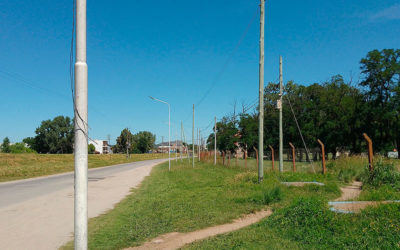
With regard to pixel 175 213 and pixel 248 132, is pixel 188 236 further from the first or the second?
pixel 248 132

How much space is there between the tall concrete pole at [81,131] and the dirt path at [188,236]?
230cm

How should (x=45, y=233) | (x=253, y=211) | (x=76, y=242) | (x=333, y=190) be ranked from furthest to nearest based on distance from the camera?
(x=333, y=190)
(x=253, y=211)
(x=45, y=233)
(x=76, y=242)

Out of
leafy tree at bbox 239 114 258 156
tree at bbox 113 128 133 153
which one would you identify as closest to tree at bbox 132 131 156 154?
tree at bbox 113 128 133 153

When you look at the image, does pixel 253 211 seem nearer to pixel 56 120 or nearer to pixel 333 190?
pixel 333 190

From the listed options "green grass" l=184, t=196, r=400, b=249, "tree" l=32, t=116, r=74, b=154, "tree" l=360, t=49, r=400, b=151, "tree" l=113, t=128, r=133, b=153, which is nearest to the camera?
"green grass" l=184, t=196, r=400, b=249

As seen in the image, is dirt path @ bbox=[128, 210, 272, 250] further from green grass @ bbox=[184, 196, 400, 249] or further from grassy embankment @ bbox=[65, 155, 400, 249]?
green grass @ bbox=[184, 196, 400, 249]

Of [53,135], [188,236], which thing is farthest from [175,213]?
[53,135]

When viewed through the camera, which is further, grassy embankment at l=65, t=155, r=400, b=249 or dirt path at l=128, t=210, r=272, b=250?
dirt path at l=128, t=210, r=272, b=250

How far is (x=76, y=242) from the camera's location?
4238mm

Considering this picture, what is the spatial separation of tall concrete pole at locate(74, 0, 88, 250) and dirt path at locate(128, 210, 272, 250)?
2303mm

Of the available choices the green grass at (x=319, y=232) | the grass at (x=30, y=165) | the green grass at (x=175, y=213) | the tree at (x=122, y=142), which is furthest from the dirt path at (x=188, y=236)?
the tree at (x=122, y=142)

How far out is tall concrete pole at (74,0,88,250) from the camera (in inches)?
168

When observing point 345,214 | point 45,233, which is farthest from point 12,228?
point 345,214

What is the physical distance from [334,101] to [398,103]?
7273mm
